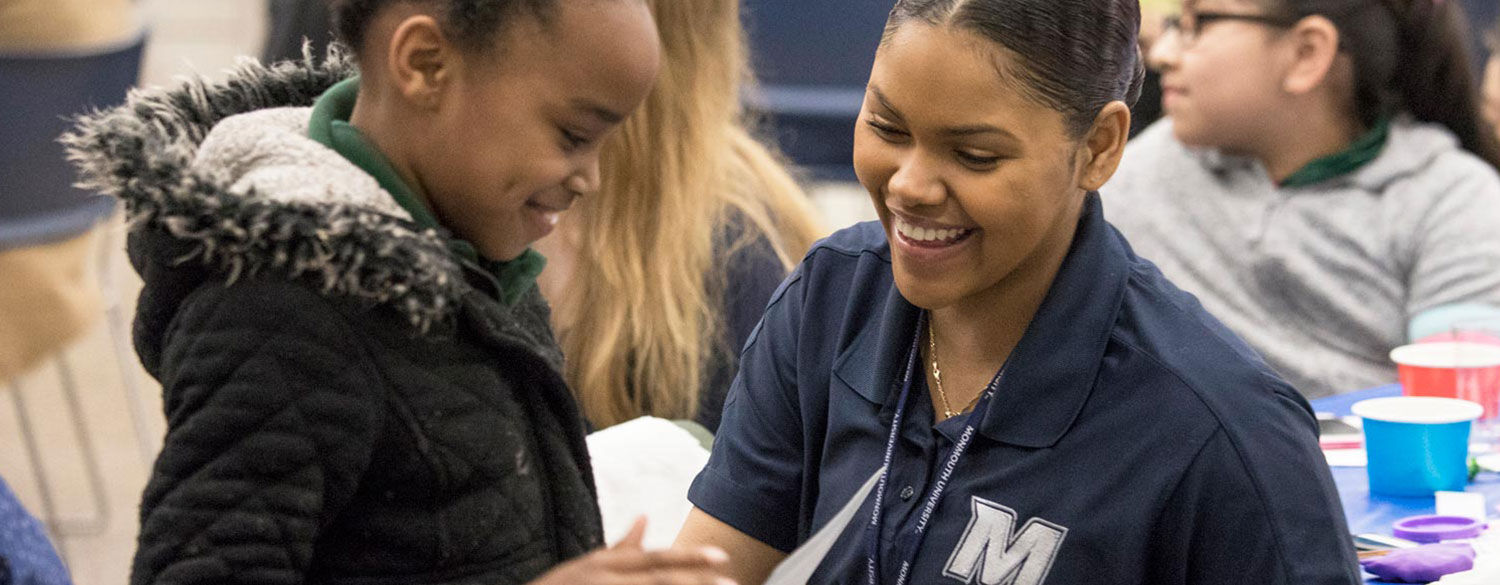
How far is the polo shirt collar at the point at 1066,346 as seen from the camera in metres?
1.44

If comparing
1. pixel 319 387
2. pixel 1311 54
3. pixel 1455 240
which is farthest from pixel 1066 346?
pixel 1311 54

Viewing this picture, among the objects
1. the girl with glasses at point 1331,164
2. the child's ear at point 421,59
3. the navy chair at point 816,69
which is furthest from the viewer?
the navy chair at point 816,69

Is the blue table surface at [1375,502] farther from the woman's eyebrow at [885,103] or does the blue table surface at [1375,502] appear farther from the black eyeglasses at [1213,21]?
the black eyeglasses at [1213,21]

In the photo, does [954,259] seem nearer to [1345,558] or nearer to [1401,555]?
[1345,558]

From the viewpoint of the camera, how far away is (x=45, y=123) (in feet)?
10.8

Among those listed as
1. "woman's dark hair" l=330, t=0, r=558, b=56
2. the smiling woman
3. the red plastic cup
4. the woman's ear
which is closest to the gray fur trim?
"woman's dark hair" l=330, t=0, r=558, b=56

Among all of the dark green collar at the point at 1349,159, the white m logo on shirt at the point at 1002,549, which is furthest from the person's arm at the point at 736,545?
the dark green collar at the point at 1349,159

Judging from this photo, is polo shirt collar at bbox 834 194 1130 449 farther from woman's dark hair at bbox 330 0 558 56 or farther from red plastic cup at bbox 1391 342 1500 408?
red plastic cup at bbox 1391 342 1500 408

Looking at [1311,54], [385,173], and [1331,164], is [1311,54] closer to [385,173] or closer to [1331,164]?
[1331,164]

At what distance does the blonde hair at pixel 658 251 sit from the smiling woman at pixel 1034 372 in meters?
0.71

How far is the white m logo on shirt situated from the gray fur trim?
0.53 meters

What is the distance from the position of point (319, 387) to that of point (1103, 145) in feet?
2.38

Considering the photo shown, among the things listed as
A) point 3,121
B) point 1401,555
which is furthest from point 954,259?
point 3,121

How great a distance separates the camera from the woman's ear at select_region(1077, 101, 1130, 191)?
1.40 m
